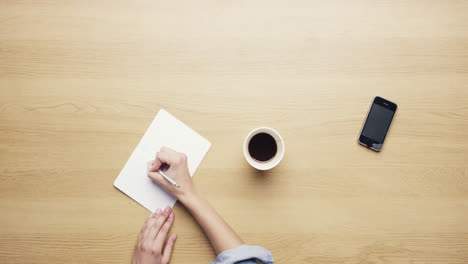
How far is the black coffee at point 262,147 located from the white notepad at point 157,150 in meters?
0.13

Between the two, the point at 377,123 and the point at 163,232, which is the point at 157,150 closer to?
the point at 163,232

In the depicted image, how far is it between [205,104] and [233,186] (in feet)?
0.80

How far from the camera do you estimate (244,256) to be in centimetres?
72

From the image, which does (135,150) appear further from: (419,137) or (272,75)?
(419,137)

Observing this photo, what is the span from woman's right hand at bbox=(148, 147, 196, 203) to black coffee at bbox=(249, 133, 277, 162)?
0.19 meters

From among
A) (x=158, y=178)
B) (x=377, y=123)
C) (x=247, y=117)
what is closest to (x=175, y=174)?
(x=158, y=178)

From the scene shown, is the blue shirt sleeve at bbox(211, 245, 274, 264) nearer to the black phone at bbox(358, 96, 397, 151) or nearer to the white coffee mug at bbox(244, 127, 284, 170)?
the white coffee mug at bbox(244, 127, 284, 170)

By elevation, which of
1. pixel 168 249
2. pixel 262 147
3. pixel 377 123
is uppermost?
pixel 377 123

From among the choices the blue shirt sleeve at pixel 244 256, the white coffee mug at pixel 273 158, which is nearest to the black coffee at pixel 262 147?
the white coffee mug at pixel 273 158

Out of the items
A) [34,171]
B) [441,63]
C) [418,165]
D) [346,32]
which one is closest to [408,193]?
[418,165]

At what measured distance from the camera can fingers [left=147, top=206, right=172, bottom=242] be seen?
2.43ft

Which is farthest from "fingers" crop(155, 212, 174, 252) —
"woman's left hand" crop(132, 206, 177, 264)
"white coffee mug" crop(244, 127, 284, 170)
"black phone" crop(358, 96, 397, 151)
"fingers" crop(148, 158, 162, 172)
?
"black phone" crop(358, 96, 397, 151)

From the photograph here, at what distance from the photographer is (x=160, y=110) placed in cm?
78

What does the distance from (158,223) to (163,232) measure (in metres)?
0.03
